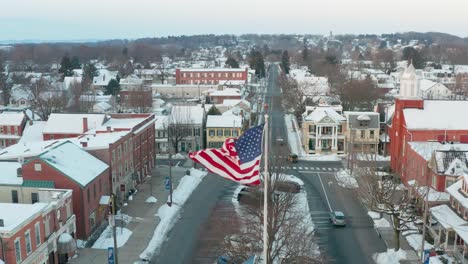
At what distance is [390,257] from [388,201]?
4019 millimetres

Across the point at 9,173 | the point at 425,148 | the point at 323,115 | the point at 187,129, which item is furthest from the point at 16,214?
the point at 323,115

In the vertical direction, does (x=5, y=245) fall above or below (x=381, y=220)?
above

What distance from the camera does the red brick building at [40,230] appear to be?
2788 centimetres

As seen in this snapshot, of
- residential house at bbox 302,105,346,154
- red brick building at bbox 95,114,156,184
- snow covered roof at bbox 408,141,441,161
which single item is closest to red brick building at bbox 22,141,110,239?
red brick building at bbox 95,114,156,184

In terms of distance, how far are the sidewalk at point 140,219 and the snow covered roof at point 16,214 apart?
505 cm

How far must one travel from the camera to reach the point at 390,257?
34.2m

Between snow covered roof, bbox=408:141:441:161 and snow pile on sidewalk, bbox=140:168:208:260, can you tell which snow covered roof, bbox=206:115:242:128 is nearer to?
snow pile on sidewalk, bbox=140:168:208:260

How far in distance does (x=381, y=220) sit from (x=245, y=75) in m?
96.2

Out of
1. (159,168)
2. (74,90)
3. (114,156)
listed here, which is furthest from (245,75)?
(114,156)

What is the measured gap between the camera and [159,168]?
58.9 meters

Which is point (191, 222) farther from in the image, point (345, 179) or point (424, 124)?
point (424, 124)

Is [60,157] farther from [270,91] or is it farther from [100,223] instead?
[270,91]

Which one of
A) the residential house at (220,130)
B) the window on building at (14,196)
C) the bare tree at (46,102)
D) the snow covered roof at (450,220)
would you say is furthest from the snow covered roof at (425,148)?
the bare tree at (46,102)

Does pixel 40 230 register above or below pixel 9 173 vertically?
below
